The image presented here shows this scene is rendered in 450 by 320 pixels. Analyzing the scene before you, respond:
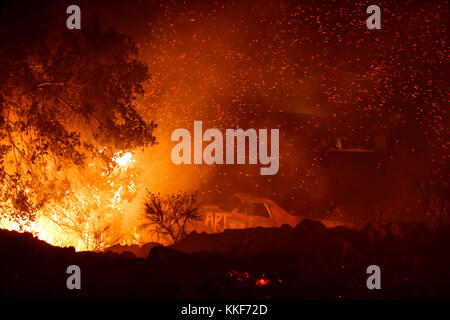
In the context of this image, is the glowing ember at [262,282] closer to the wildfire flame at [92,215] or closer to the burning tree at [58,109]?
the burning tree at [58,109]

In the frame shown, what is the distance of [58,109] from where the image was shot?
9922mm

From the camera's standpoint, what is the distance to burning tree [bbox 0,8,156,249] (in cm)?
920

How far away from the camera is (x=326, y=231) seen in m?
8.75

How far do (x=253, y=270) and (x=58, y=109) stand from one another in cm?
570

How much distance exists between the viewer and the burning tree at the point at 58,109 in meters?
9.20

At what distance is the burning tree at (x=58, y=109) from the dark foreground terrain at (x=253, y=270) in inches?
82.3
